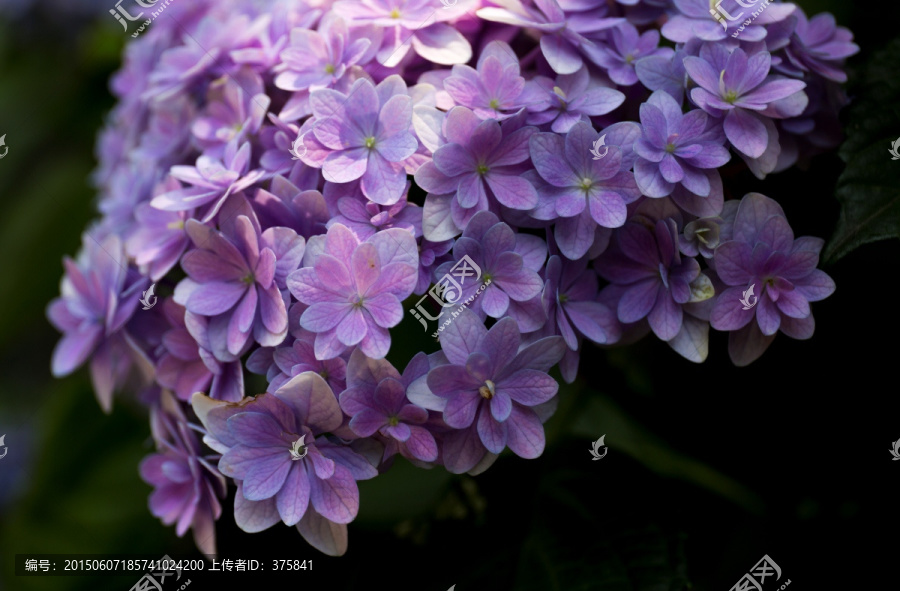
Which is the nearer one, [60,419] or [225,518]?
[225,518]

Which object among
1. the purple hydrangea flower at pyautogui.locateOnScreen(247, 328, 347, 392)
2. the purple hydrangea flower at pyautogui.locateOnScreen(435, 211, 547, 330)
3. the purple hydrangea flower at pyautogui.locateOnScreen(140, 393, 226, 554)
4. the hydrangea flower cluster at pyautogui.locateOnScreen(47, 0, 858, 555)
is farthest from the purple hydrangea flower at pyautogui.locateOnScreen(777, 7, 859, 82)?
the purple hydrangea flower at pyautogui.locateOnScreen(140, 393, 226, 554)

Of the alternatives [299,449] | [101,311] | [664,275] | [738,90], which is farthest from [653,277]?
[101,311]

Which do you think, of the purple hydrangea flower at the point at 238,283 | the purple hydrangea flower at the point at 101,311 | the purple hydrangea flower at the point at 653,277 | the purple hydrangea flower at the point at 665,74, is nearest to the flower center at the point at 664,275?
the purple hydrangea flower at the point at 653,277

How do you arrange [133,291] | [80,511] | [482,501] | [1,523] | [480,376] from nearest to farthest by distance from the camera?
[480,376], [133,291], [482,501], [80,511], [1,523]

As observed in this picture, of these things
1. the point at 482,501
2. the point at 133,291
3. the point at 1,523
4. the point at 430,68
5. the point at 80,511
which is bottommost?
the point at 1,523

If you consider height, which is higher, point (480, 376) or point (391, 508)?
point (480, 376)

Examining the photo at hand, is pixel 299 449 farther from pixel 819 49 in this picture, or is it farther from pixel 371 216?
pixel 819 49

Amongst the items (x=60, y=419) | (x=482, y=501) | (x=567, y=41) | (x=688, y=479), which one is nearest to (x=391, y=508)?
(x=482, y=501)

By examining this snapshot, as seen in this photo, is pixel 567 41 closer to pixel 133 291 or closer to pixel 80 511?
pixel 133 291
